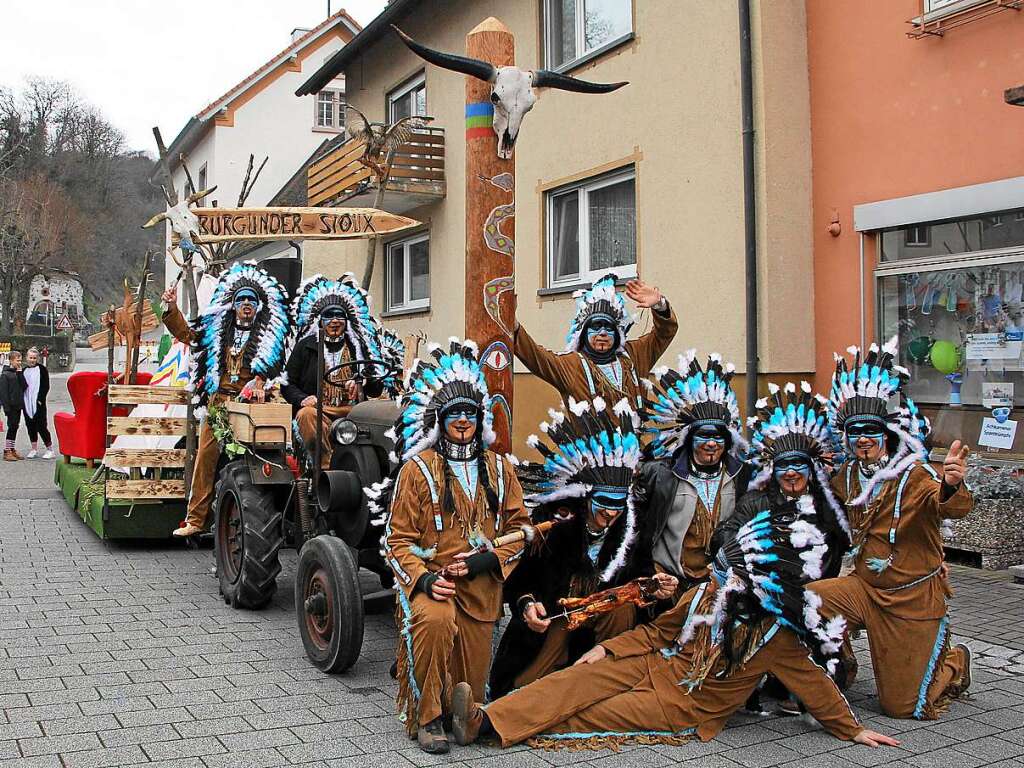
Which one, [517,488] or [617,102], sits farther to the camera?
[617,102]

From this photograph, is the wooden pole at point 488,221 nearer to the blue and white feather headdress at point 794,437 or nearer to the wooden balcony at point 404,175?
the blue and white feather headdress at point 794,437

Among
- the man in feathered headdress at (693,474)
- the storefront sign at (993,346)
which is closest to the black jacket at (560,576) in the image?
the man in feathered headdress at (693,474)

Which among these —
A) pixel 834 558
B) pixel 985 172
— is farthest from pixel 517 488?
pixel 985 172

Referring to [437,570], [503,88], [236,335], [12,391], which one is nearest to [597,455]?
[437,570]

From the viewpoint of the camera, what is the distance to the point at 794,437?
4.61 metres

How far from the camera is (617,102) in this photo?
10.3 metres

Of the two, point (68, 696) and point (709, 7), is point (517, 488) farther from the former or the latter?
point (709, 7)

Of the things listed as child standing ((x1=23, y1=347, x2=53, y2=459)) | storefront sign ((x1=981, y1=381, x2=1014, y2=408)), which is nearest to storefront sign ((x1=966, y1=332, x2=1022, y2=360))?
storefront sign ((x1=981, y1=381, x2=1014, y2=408))

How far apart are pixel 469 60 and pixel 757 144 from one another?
14.9 feet

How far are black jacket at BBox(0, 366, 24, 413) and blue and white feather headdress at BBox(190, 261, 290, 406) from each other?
10.8 meters

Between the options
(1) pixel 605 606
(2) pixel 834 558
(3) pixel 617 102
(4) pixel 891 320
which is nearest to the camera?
(1) pixel 605 606

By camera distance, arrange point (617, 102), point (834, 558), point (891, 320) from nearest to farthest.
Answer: point (834, 558) < point (891, 320) < point (617, 102)

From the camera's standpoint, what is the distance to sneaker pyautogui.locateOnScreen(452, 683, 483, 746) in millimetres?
4109

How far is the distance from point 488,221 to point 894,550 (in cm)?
239
